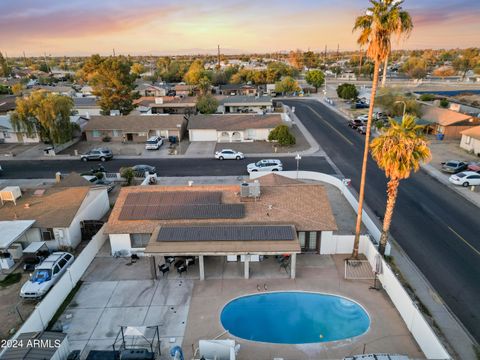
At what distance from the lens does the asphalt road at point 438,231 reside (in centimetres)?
2041

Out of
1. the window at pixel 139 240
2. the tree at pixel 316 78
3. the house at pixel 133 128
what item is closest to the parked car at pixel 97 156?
the house at pixel 133 128

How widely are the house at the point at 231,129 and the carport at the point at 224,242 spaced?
110ft

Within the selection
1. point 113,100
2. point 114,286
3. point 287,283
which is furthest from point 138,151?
point 287,283

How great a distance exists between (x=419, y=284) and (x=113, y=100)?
2323 inches

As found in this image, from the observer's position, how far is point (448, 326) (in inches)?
707

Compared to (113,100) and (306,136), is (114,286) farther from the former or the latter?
(113,100)


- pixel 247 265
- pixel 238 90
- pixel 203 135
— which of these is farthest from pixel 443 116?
pixel 238 90

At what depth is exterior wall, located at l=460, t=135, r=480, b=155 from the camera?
148 feet

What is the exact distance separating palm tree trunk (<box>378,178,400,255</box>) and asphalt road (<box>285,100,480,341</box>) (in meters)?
2.60

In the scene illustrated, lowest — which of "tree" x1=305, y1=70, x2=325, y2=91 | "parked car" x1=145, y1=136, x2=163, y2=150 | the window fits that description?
the window

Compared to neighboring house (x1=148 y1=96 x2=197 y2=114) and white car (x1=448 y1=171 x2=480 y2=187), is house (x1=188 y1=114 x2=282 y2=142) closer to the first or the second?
neighboring house (x1=148 y1=96 x2=197 y2=114)

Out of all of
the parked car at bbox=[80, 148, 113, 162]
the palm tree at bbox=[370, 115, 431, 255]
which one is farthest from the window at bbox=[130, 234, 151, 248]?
the parked car at bbox=[80, 148, 113, 162]

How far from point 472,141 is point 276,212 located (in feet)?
123

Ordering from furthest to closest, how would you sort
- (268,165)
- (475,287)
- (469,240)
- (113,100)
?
(113,100) < (268,165) < (469,240) < (475,287)
